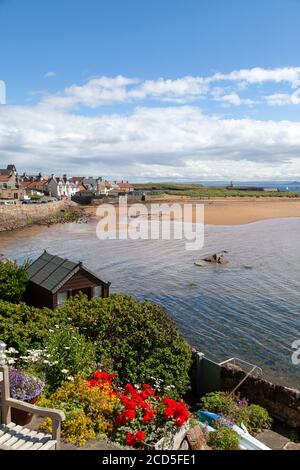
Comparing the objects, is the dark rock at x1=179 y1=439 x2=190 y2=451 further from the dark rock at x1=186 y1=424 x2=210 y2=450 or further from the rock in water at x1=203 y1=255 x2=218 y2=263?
the rock in water at x1=203 y1=255 x2=218 y2=263

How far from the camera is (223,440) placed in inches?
331

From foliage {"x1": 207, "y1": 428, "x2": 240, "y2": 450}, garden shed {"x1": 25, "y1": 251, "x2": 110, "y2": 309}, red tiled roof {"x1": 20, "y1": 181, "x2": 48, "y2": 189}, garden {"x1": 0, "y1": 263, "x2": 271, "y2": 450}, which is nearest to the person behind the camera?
garden {"x1": 0, "y1": 263, "x2": 271, "y2": 450}

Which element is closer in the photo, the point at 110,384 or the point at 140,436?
the point at 140,436

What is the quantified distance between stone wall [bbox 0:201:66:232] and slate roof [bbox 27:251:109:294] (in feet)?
165

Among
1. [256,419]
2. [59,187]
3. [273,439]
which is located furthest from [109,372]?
[59,187]

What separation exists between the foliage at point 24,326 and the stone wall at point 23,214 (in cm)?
5651

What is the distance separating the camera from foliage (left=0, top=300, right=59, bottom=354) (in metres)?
11.6

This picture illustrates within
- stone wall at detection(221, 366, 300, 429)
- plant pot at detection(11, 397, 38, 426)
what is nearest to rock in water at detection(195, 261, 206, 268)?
stone wall at detection(221, 366, 300, 429)

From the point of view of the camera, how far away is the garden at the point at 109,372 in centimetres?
773

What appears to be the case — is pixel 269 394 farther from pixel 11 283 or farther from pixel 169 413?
pixel 11 283

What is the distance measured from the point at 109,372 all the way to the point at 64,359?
1.85 metres

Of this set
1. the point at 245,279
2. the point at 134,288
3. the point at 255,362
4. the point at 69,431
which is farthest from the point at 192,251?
the point at 69,431

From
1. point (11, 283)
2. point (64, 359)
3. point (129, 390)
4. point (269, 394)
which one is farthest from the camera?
point (11, 283)

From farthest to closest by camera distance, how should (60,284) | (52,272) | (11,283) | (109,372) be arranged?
(52,272), (60,284), (11,283), (109,372)
